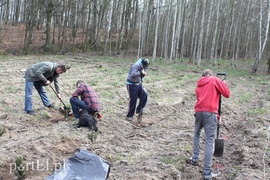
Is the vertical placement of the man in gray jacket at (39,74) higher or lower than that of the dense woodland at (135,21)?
lower

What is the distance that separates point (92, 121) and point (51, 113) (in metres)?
1.78

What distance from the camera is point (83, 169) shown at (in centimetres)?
429

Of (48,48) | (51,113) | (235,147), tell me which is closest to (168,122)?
(235,147)

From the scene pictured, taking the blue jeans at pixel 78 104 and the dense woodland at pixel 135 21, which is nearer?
the blue jeans at pixel 78 104

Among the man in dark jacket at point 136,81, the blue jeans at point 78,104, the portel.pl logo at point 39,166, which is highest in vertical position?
the man in dark jacket at point 136,81

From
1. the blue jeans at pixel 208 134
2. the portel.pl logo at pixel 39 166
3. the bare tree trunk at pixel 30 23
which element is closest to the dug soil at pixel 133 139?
the portel.pl logo at pixel 39 166

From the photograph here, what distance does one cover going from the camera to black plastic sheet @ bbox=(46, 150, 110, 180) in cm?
410

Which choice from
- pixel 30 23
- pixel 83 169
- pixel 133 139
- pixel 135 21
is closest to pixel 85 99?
pixel 133 139

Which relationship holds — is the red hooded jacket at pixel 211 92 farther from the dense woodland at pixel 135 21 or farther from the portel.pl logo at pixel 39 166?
the dense woodland at pixel 135 21

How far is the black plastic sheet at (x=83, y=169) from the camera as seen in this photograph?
4.10m

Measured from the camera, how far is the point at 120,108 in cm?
971

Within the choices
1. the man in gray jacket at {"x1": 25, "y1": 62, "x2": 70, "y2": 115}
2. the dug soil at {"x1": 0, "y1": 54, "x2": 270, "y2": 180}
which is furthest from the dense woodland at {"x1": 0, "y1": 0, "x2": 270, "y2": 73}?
the man in gray jacket at {"x1": 25, "y1": 62, "x2": 70, "y2": 115}

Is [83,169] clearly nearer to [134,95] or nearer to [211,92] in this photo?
[211,92]

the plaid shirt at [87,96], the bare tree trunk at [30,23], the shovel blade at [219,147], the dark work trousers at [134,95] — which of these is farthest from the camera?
the bare tree trunk at [30,23]
